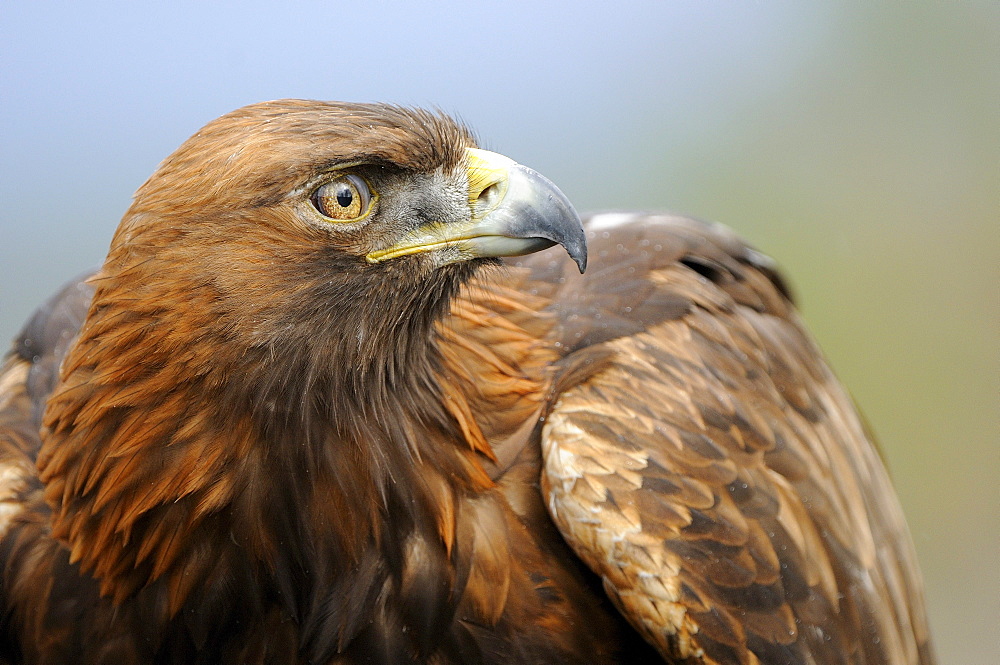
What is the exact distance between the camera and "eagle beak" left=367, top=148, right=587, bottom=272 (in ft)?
8.46

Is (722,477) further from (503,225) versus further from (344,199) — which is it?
(344,199)

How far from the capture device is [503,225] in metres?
2.59

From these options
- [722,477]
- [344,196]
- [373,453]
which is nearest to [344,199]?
[344,196]

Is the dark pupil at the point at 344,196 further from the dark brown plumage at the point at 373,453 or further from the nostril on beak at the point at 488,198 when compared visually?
the nostril on beak at the point at 488,198

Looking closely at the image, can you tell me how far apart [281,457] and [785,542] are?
4.73ft

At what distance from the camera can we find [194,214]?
2.47 meters

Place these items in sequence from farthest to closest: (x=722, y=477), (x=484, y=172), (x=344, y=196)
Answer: (x=722, y=477) → (x=484, y=172) → (x=344, y=196)

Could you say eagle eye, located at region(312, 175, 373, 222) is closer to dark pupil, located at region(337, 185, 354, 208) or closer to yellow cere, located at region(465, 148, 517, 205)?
dark pupil, located at region(337, 185, 354, 208)

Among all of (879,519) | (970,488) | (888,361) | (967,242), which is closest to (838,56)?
(967,242)

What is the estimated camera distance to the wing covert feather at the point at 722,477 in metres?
2.73

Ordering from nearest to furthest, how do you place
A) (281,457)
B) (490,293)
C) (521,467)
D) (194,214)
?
(194,214)
(281,457)
(521,467)
(490,293)

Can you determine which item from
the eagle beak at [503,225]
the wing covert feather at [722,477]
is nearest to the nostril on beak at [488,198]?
the eagle beak at [503,225]

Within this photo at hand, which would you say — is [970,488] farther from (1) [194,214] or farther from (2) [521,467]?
(1) [194,214]

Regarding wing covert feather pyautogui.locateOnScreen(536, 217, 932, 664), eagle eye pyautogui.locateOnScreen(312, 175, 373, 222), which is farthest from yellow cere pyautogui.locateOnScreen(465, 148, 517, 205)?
wing covert feather pyautogui.locateOnScreen(536, 217, 932, 664)
